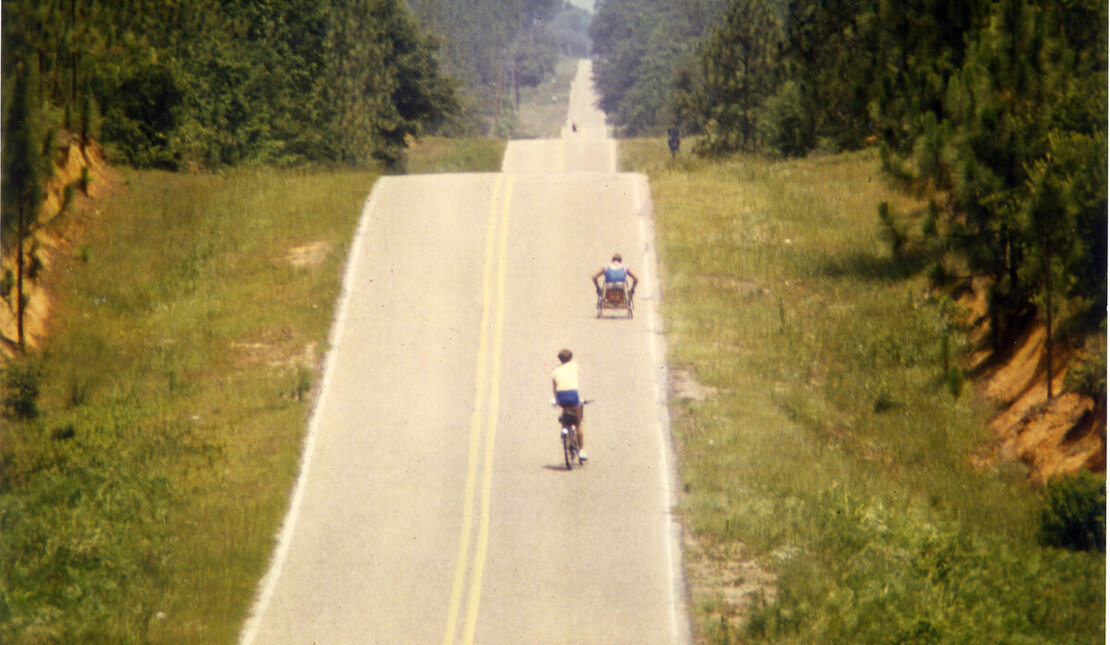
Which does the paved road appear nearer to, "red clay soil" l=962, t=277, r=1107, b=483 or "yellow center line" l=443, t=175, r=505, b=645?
"yellow center line" l=443, t=175, r=505, b=645

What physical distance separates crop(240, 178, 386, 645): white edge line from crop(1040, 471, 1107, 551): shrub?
Answer: 10.3 meters

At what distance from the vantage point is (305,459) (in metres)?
21.4

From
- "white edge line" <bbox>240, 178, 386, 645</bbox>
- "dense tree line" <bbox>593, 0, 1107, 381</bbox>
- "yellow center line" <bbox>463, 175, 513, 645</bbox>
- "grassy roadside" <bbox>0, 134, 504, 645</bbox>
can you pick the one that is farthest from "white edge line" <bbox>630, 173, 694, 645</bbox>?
"dense tree line" <bbox>593, 0, 1107, 381</bbox>

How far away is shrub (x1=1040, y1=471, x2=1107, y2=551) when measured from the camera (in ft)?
57.6

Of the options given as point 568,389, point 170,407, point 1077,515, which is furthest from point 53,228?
point 1077,515

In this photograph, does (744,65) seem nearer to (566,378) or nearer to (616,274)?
(616,274)

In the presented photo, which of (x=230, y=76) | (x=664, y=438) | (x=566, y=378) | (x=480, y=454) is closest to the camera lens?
(x=566, y=378)

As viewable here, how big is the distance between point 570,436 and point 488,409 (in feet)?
11.5

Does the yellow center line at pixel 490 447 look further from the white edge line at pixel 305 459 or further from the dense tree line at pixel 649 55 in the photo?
the dense tree line at pixel 649 55

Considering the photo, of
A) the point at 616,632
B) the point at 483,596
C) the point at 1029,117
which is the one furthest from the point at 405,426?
the point at 1029,117

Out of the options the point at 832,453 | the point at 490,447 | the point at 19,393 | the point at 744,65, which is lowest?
the point at 19,393

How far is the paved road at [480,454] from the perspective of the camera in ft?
51.7

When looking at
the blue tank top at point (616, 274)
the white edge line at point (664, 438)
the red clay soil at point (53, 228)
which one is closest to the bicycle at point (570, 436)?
the white edge line at point (664, 438)

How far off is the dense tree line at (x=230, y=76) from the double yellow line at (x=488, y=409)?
10.5 m
